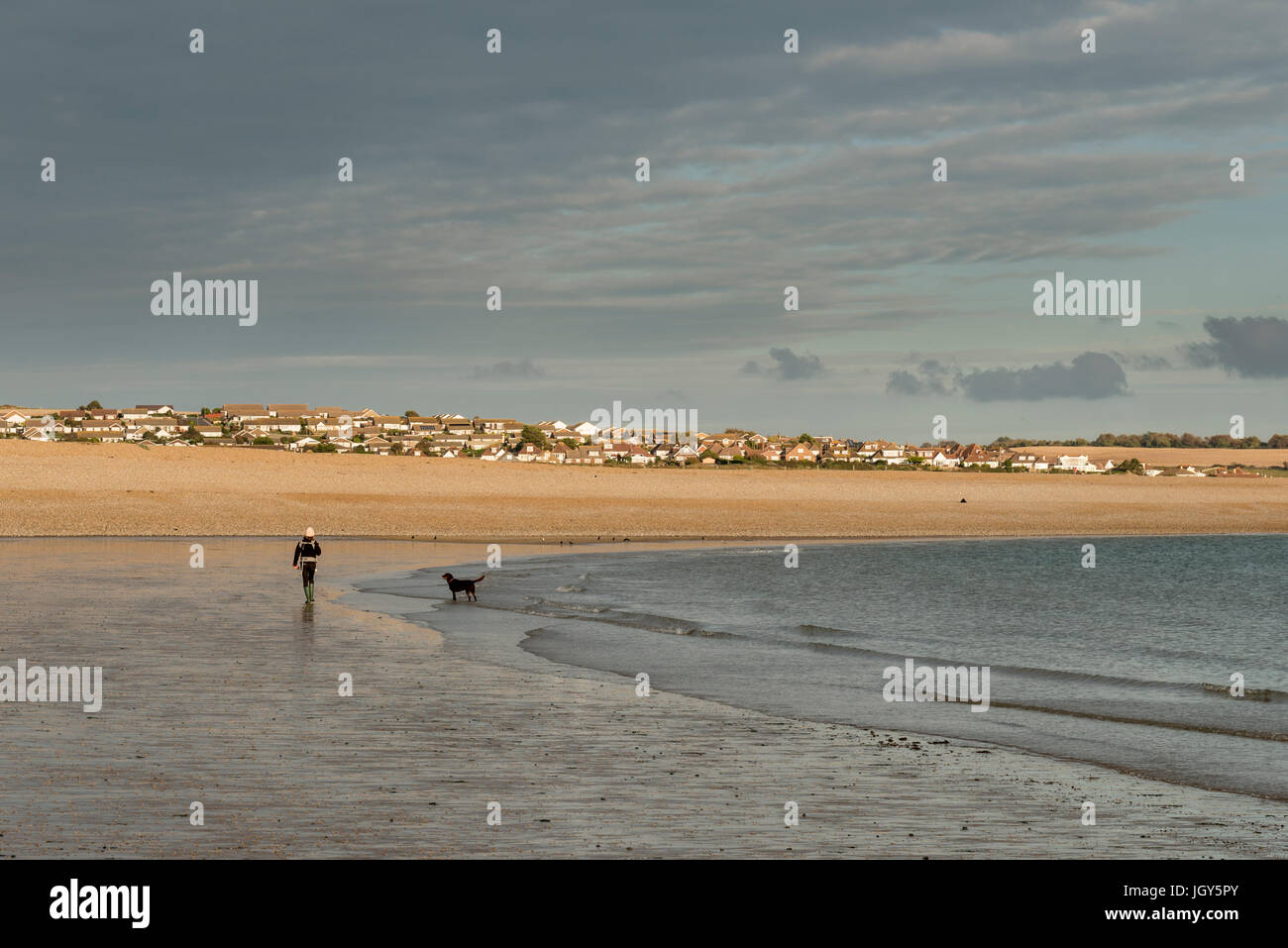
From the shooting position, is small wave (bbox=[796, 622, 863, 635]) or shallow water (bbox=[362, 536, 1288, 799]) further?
small wave (bbox=[796, 622, 863, 635])

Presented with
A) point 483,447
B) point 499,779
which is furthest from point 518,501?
point 483,447

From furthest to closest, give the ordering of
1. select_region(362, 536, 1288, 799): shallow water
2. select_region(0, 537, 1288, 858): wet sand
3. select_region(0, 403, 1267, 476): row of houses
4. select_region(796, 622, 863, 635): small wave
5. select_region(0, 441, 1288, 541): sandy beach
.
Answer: select_region(0, 403, 1267, 476): row of houses, select_region(0, 441, 1288, 541): sandy beach, select_region(796, 622, 863, 635): small wave, select_region(362, 536, 1288, 799): shallow water, select_region(0, 537, 1288, 858): wet sand

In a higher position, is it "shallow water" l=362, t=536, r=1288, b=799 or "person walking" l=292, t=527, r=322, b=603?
"person walking" l=292, t=527, r=322, b=603

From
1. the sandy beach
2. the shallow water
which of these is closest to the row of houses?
the sandy beach

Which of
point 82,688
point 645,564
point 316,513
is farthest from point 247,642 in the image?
point 316,513

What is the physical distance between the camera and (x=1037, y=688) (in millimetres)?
19750

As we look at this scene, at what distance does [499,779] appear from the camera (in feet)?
37.9

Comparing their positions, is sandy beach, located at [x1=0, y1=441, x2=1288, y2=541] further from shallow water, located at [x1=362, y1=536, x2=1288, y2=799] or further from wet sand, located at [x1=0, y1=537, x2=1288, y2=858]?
wet sand, located at [x1=0, y1=537, x2=1288, y2=858]

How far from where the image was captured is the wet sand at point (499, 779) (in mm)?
9336

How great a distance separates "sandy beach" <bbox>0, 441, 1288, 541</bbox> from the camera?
61.8 m

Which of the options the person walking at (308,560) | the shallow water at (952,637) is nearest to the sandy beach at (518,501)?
the shallow water at (952,637)

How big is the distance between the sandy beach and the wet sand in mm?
42679
